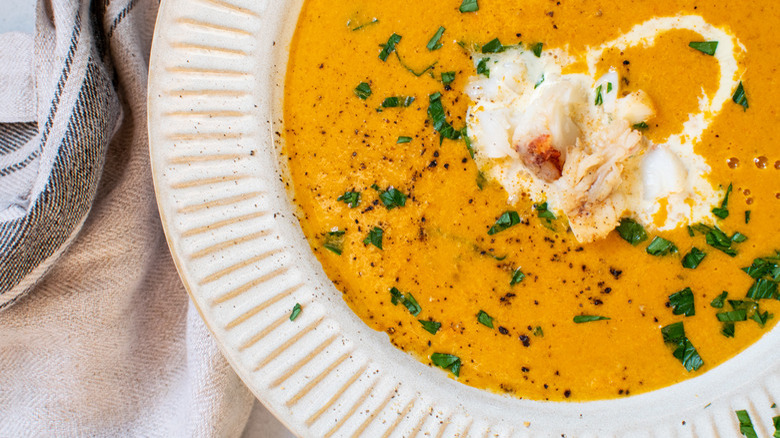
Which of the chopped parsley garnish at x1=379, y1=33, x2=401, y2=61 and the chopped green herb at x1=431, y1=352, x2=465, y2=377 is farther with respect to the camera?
the chopped green herb at x1=431, y1=352, x2=465, y2=377

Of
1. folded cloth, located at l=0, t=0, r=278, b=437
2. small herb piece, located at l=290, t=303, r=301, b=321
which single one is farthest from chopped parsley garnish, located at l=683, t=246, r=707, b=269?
folded cloth, located at l=0, t=0, r=278, b=437

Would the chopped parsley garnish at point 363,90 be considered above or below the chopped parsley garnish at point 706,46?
above

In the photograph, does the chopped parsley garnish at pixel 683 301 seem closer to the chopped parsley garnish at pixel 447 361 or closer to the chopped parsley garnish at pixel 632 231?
the chopped parsley garnish at pixel 632 231

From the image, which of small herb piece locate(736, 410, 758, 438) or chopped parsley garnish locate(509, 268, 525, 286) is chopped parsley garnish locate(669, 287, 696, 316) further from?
chopped parsley garnish locate(509, 268, 525, 286)

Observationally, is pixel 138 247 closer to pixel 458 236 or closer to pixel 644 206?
pixel 458 236

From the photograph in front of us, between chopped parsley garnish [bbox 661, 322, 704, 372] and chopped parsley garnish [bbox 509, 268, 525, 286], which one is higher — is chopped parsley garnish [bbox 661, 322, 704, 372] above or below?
below

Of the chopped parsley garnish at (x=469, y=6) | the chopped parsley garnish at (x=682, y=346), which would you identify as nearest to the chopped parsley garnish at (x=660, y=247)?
the chopped parsley garnish at (x=682, y=346)

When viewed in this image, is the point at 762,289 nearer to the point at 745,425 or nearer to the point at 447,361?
the point at 745,425
